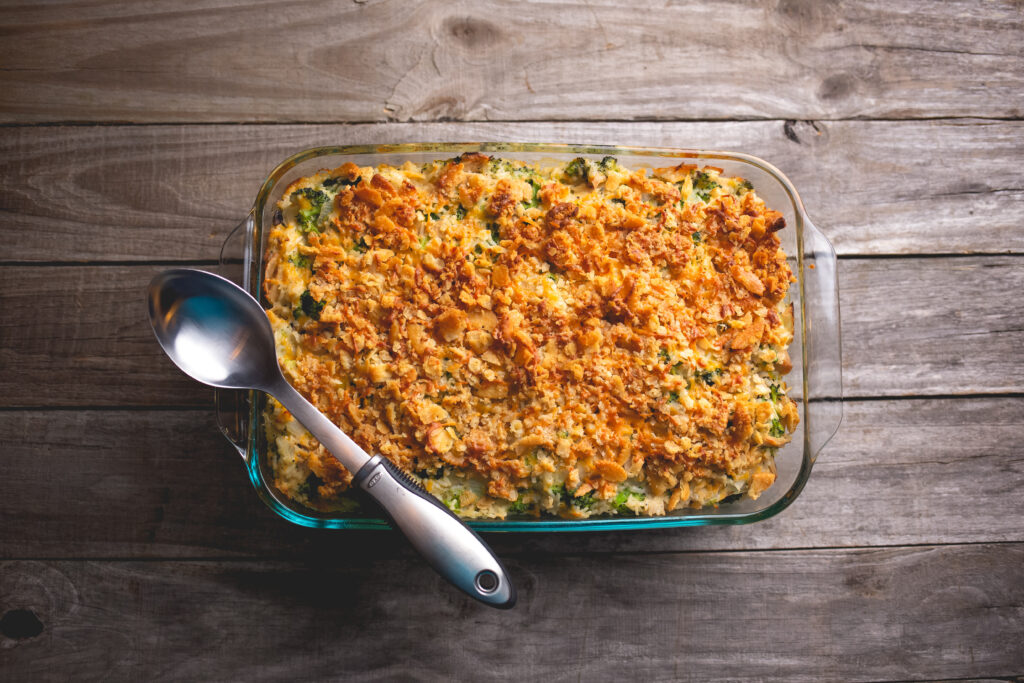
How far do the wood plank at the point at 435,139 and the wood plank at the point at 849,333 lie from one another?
0.07 metres

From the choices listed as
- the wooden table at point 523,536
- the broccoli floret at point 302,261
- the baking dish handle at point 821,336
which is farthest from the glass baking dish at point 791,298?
the wooden table at point 523,536

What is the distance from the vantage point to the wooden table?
1692 mm

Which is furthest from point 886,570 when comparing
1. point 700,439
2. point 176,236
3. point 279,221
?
point 176,236

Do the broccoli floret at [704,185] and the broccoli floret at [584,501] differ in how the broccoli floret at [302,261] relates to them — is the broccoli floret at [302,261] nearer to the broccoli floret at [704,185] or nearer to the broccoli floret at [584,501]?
the broccoli floret at [584,501]

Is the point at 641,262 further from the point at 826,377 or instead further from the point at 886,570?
the point at 886,570

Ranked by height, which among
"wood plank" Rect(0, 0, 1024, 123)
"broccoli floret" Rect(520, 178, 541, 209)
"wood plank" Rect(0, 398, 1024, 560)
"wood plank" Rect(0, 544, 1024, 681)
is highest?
"wood plank" Rect(0, 0, 1024, 123)

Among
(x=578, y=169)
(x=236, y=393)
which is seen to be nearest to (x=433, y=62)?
(x=578, y=169)

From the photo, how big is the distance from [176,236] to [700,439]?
4.55ft

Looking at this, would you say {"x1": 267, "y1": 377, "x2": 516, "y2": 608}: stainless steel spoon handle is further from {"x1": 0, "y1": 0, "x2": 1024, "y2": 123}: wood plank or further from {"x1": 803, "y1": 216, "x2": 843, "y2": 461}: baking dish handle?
{"x1": 0, "y1": 0, "x2": 1024, "y2": 123}: wood plank

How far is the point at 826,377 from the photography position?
158 cm

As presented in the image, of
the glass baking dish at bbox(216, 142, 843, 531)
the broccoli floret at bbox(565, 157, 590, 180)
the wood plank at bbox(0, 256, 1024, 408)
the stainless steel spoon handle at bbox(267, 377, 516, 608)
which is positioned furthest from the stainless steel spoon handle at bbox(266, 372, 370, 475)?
the broccoli floret at bbox(565, 157, 590, 180)

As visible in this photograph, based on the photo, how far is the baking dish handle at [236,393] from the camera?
58.4 inches

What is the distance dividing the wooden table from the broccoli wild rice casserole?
388 mm

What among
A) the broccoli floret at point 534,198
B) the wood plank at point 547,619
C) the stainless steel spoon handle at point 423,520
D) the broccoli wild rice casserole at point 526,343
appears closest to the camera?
the stainless steel spoon handle at point 423,520
